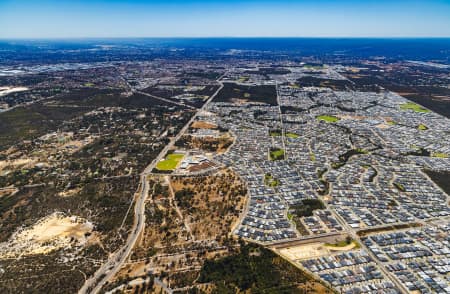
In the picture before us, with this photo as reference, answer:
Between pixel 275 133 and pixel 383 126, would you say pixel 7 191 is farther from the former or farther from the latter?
pixel 383 126

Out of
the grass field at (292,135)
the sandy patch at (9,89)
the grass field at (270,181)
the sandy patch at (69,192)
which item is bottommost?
the sandy patch at (69,192)

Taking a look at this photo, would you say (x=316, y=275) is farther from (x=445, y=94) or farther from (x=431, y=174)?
(x=445, y=94)

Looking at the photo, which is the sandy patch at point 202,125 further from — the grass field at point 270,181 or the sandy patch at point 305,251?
the sandy patch at point 305,251

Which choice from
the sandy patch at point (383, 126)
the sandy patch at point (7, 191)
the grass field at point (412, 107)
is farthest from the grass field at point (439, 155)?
the sandy patch at point (7, 191)

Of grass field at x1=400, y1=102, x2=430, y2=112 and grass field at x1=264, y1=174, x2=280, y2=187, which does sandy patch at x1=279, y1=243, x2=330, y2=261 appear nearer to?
grass field at x1=264, y1=174, x2=280, y2=187

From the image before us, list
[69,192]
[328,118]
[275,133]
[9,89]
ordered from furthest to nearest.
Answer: [9,89]
[328,118]
[275,133]
[69,192]

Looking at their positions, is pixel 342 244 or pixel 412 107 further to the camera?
pixel 412 107

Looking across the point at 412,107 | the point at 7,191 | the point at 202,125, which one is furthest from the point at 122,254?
the point at 412,107
